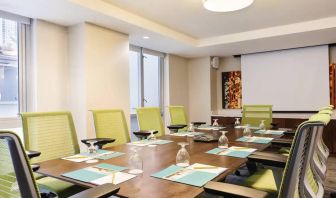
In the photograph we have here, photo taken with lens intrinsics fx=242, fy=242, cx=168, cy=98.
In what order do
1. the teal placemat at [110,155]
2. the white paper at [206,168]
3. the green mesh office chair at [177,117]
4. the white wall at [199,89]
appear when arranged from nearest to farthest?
the white paper at [206,168]
the teal placemat at [110,155]
the green mesh office chair at [177,117]
the white wall at [199,89]

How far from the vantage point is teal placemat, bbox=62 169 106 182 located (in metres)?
1.28

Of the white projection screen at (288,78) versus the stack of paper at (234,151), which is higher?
the white projection screen at (288,78)

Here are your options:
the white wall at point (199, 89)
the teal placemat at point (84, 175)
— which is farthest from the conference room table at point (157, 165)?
the white wall at point (199, 89)

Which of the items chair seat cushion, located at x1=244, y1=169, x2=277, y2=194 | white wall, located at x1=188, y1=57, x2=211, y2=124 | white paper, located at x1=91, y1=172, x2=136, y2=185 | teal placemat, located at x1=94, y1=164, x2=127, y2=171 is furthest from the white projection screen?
white paper, located at x1=91, y1=172, x2=136, y2=185

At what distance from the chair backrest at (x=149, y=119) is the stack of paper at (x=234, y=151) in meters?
1.31

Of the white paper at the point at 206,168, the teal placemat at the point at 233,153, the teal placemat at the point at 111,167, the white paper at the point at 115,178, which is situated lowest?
the white paper at the point at 115,178

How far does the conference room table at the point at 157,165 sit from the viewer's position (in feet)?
3.58

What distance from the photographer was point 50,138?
6.62 ft

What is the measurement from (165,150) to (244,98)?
14.1ft

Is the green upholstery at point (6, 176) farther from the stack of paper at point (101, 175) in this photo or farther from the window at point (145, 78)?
the window at point (145, 78)

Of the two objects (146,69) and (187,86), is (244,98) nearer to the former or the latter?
(187,86)

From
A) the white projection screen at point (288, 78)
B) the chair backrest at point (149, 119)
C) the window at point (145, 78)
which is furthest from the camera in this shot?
the window at point (145, 78)

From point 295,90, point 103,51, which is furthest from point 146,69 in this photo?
point 295,90

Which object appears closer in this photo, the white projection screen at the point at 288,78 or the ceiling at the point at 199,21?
the ceiling at the point at 199,21
